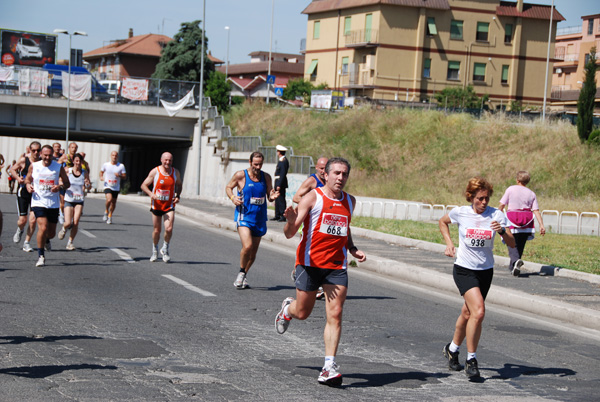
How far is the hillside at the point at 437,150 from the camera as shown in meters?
34.8

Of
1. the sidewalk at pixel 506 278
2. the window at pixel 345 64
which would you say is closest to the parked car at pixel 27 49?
the window at pixel 345 64

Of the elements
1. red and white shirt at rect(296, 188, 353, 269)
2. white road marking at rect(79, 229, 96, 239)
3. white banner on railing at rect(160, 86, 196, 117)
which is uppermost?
white banner on railing at rect(160, 86, 196, 117)

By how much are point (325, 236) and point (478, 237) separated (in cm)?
152

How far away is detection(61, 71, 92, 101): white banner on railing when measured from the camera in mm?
43531

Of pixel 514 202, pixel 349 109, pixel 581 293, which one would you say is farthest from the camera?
pixel 349 109

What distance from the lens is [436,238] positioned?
65.4ft

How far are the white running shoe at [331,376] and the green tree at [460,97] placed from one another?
55988 mm

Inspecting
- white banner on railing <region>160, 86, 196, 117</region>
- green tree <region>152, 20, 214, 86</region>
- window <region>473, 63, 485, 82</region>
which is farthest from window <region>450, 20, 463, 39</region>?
white banner on railing <region>160, 86, 196, 117</region>

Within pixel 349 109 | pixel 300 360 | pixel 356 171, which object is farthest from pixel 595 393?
pixel 349 109

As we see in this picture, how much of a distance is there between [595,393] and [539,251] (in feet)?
39.5

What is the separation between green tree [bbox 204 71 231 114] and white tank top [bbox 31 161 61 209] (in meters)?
39.6

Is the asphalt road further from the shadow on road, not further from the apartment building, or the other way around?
the apartment building

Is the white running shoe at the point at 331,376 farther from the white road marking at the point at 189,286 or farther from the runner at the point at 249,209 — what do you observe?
the runner at the point at 249,209

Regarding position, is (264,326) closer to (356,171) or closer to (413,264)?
(413,264)
